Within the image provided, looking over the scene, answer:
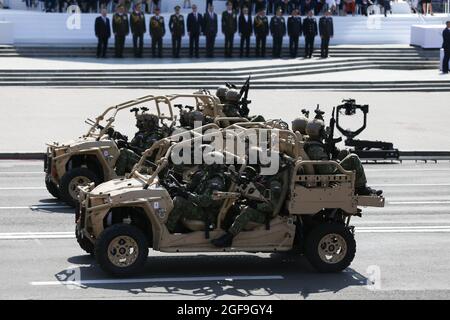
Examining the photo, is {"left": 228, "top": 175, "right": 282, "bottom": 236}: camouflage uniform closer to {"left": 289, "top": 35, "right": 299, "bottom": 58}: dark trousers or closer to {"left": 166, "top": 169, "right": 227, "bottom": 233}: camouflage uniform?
{"left": 166, "top": 169, "right": 227, "bottom": 233}: camouflage uniform

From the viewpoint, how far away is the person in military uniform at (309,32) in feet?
158

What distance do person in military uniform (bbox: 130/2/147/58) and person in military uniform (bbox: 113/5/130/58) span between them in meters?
0.25

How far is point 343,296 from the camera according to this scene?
15016 millimetres

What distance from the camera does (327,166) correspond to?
53.3ft

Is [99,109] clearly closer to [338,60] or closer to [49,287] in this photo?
[338,60]

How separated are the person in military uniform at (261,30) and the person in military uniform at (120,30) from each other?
4.78 metres

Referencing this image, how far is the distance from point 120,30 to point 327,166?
31391mm

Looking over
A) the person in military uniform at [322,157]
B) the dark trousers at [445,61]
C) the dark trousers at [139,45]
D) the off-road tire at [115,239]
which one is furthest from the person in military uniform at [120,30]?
the off-road tire at [115,239]

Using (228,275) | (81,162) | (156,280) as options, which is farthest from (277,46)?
(156,280)

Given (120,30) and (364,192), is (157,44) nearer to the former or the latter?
(120,30)

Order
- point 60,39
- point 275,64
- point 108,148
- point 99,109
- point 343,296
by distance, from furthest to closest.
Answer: point 60,39 → point 275,64 → point 99,109 → point 108,148 → point 343,296
